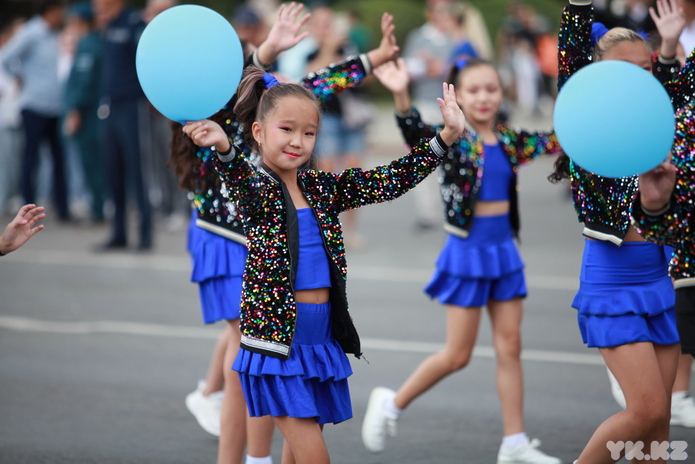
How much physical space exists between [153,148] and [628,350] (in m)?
9.16

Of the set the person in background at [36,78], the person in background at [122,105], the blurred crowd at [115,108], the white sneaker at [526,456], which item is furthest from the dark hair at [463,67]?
the person in background at [36,78]

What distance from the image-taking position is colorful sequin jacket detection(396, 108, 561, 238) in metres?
4.93

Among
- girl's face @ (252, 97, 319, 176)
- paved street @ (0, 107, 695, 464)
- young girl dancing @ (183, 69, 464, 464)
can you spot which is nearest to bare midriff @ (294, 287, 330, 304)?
young girl dancing @ (183, 69, 464, 464)

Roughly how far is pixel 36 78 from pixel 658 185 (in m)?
9.95

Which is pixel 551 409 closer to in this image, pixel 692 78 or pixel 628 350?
pixel 628 350

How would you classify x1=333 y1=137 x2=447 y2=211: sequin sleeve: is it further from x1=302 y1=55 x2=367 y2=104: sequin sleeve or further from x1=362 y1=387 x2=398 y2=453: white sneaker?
x1=362 y1=387 x2=398 y2=453: white sneaker

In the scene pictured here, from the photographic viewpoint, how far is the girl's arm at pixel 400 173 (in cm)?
363

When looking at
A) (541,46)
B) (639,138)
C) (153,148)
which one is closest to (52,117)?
(153,148)

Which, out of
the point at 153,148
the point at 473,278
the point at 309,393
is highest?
the point at 153,148

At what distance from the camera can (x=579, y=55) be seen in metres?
3.86

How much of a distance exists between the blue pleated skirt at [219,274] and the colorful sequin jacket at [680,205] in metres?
1.98

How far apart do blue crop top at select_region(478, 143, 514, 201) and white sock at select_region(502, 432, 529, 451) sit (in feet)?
3.93

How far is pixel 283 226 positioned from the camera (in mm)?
3592

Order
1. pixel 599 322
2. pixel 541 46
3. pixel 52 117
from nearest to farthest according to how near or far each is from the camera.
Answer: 1. pixel 599 322
2. pixel 52 117
3. pixel 541 46
